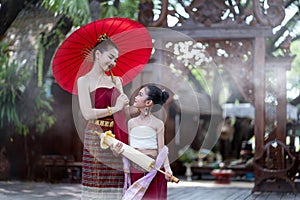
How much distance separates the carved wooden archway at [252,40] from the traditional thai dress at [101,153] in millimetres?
4632

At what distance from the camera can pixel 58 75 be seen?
4.38m

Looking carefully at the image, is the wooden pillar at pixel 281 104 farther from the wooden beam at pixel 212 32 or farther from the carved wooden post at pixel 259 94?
the wooden beam at pixel 212 32

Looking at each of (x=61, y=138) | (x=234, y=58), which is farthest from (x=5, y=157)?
(x=234, y=58)

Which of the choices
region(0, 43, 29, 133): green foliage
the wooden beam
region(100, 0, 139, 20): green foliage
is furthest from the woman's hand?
region(100, 0, 139, 20): green foliage

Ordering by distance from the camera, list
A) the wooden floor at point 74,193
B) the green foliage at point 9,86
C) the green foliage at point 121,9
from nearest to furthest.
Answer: the wooden floor at point 74,193 < the green foliage at point 9,86 < the green foliage at point 121,9

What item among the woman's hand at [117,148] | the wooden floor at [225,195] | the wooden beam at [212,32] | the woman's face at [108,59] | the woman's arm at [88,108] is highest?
the wooden beam at [212,32]

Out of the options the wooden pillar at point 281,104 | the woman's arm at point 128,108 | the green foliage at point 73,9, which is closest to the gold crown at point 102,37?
the woman's arm at point 128,108

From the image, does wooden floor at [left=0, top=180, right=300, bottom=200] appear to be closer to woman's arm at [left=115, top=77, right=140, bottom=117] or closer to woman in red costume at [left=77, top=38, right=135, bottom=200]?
woman's arm at [left=115, top=77, right=140, bottom=117]

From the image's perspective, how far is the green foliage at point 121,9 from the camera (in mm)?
10320

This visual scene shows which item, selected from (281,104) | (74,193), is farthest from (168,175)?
(281,104)

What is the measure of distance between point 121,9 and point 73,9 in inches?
80.6

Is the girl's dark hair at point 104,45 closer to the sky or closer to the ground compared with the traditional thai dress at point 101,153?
closer to the sky

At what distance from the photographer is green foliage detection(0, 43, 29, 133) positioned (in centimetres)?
994

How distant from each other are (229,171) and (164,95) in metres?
7.34
